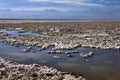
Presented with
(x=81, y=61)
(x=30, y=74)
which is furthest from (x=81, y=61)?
(x=30, y=74)

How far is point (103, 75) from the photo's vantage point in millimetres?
21500

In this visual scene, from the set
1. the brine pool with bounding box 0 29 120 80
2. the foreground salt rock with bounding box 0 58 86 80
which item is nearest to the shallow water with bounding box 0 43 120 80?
the brine pool with bounding box 0 29 120 80

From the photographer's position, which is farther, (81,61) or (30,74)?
(81,61)

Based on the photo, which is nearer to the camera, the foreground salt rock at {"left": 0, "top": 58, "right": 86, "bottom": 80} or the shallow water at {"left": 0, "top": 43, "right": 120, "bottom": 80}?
the foreground salt rock at {"left": 0, "top": 58, "right": 86, "bottom": 80}

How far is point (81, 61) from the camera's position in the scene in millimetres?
26375

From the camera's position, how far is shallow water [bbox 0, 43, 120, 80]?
22047 millimetres

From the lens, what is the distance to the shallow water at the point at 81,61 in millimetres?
22047

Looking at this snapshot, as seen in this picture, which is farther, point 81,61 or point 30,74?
point 81,61

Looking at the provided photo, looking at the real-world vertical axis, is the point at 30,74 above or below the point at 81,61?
A: above

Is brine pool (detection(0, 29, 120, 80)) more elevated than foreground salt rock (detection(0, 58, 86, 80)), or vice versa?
foreground salt rock (detection(0, 58, 86, 80))

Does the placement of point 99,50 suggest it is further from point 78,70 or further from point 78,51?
point 78,70

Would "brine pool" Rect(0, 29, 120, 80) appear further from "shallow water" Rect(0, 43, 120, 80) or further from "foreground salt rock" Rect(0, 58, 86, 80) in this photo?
"foreground salt rock" Rect(0, 58, 86, 80)

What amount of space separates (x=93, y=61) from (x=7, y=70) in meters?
10.5

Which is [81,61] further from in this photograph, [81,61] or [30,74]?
[30,74]
